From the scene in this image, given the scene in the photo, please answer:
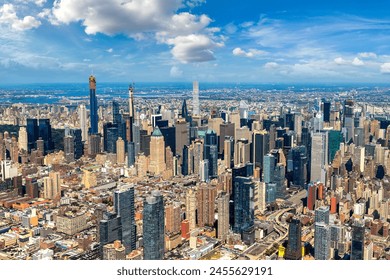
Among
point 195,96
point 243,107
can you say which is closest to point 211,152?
point 243,107

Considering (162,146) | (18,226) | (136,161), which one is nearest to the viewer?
(18,226)

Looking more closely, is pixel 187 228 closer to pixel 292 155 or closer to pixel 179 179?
pixel 179 179

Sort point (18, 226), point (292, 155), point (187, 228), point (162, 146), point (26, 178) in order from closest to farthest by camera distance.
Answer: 1. point (187, 228)
2. point (18, 226)
3. point (26, 178)
4. point (162, 146)
5. point (292, 155)

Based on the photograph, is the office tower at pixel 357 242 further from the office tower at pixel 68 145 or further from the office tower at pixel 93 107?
the office tower at pixel 68 145

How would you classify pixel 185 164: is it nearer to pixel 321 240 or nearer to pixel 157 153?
pixel 157 153

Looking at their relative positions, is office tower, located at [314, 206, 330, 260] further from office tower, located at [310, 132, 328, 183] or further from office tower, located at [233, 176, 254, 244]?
office tower, located at [310, 132, 328, 183]
